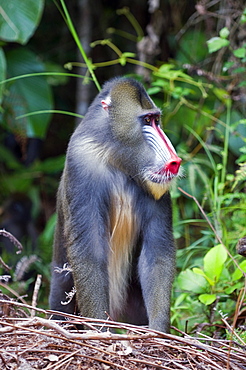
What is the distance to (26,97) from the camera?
271 inches

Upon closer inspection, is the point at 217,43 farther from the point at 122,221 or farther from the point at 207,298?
the point at 207,298

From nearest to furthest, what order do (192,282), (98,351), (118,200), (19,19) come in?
(98,351)
(118,200)
(192,282)
(19,19)

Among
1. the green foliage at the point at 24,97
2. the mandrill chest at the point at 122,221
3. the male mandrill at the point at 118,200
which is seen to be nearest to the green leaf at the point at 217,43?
the male mandrill at the point at 118,200

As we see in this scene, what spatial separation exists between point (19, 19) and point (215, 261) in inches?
136

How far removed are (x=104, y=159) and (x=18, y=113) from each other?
11.8ft

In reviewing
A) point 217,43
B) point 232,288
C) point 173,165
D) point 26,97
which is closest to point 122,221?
point 173,165

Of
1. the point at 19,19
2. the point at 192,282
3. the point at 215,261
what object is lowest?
the point at 192,282

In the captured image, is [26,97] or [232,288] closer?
[232,288]

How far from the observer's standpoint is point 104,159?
11.6 feet

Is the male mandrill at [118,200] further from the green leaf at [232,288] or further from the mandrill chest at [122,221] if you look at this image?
the green leaf at [232,288]

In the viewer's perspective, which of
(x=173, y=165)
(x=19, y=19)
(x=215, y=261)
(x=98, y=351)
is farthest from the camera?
(x=19, y=19)

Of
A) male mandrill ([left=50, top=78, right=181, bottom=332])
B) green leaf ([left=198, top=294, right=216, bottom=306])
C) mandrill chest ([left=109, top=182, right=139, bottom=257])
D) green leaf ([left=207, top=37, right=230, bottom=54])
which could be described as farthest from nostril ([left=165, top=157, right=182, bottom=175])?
green leaf ([left=207, top=37, right=230, bottom=54])

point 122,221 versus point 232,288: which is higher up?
point 122,221

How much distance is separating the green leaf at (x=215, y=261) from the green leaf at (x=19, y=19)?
3.15 meters
